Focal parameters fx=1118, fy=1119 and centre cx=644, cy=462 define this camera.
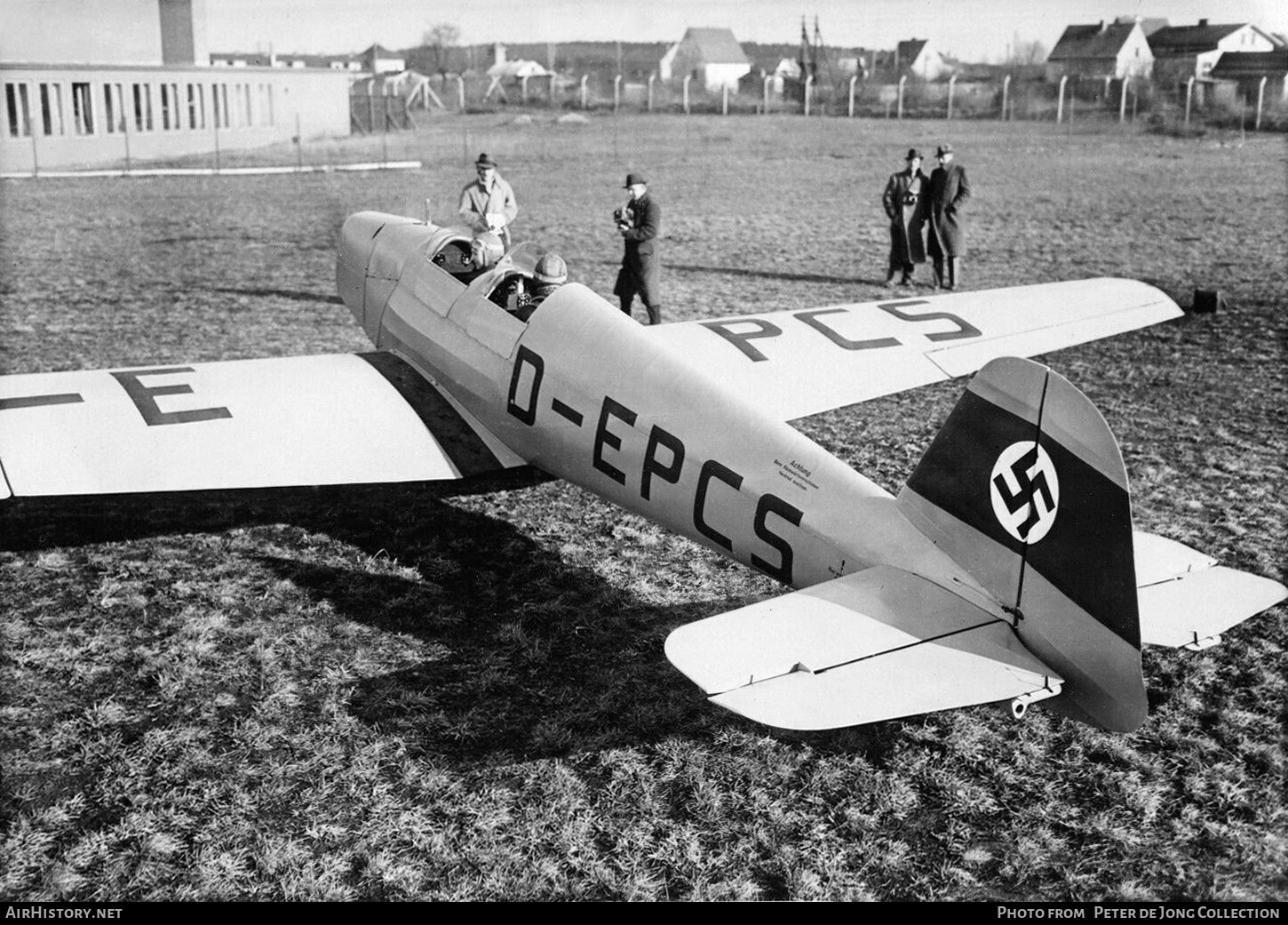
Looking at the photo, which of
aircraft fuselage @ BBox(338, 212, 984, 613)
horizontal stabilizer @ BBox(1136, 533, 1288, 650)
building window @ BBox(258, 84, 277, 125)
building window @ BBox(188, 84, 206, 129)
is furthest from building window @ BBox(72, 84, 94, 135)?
horizontal stabilizer @ BBox(1136, 533, 1288, 650)

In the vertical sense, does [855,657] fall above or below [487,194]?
below

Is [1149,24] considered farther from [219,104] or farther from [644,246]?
[644,246]

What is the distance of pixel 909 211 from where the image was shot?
557 inches

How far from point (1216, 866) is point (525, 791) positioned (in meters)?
2.42

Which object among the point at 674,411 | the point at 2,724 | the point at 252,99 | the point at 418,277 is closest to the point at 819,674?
the point at 674,411

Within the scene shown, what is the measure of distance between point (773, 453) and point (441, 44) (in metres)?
74.4

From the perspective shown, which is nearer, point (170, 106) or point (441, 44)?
point (170, 106)

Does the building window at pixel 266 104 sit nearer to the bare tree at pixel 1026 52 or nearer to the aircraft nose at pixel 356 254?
the bare tree at pixel 1026 52

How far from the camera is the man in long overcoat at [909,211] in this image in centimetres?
1406

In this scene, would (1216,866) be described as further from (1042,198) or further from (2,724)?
(1042,198)

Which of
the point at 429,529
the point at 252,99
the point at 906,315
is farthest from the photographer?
the point at 252,99

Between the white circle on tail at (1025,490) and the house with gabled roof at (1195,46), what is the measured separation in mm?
37158

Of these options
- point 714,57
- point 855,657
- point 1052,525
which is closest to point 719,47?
point 714,57

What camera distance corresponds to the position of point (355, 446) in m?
6.27
